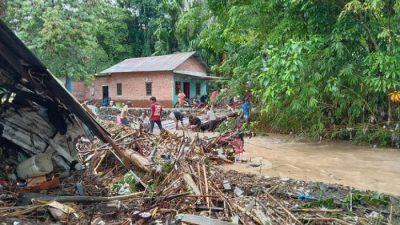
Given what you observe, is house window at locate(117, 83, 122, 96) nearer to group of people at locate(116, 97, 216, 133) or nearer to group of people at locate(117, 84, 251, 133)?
group of people at locate(116, 97, 216, 133)

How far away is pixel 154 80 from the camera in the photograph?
95.7ft

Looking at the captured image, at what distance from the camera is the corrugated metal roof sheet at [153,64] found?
28.1m

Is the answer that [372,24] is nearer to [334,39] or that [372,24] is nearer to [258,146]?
[334,39]

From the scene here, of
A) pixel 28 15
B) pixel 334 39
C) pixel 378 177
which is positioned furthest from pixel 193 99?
pixel 378 177

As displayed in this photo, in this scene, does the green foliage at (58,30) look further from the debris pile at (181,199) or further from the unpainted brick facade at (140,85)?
the debris pile at (181,199)

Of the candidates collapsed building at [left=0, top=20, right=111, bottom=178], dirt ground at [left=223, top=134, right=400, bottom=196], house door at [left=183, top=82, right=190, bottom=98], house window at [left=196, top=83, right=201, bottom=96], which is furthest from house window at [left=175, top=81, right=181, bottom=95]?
collapsed building at [left=0, top=20, right=111, bottom=178]

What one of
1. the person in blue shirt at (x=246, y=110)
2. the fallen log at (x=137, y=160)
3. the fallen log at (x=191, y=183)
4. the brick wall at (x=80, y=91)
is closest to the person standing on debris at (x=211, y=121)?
the person in blue shirt at (x=246, y=110)

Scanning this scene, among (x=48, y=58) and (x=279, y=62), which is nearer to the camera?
(x=279, y=62)


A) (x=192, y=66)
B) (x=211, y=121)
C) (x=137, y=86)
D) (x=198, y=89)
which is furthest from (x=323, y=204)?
(x=198, y=89)

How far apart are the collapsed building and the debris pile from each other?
59 cm

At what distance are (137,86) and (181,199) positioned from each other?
25.2 m

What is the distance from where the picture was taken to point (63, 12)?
24891 millimetres

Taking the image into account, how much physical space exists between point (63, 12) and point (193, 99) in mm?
11135

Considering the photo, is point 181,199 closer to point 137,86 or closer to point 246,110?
point 246,110
